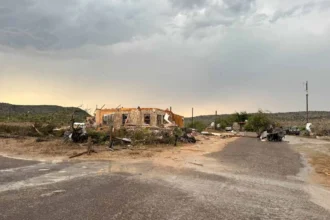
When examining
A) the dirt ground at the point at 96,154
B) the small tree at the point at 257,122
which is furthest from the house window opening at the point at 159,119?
the small tree at the point at 257,122

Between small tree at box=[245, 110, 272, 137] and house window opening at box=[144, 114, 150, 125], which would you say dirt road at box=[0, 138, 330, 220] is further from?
small tree at box=[245, 110, 272, 137]

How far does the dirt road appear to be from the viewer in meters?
8.16

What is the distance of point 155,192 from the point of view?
10227mm

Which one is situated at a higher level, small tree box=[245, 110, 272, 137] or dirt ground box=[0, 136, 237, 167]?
small tree box=[245, 110, 272, 137]

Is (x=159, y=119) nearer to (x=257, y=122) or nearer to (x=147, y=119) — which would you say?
(x=147, y=119)

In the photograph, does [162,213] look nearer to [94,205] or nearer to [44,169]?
[94,205]

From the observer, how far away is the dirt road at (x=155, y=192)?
26.8 ft

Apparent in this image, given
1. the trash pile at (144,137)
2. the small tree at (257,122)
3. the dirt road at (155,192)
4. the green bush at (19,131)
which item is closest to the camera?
the dirt road at (155,192)

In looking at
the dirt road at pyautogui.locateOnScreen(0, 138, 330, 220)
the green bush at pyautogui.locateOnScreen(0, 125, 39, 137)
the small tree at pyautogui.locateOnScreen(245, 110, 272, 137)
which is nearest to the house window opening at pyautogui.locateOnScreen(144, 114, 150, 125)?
the green bush at pyautogui.locateOnScreen(0, 125, 39, 137)

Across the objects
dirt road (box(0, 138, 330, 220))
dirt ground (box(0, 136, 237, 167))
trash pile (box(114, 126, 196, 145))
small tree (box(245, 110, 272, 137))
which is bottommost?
dirt road (box(0, 138, 330, 220))

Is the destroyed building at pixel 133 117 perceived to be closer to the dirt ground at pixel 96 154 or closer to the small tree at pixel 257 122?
the dirt ground at pixel 96 154

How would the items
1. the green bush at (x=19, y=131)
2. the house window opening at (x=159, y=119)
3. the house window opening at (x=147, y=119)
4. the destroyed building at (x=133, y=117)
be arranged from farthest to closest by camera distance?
the house window opening at (x=159, y=119) < the house window opening at (x=147, y=119) < the destroyed building at (x=133, y=117) < the green bush at (x=19, y=131)

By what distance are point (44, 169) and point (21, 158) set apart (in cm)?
465

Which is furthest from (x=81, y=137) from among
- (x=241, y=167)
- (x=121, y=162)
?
(x=241, y=167)
